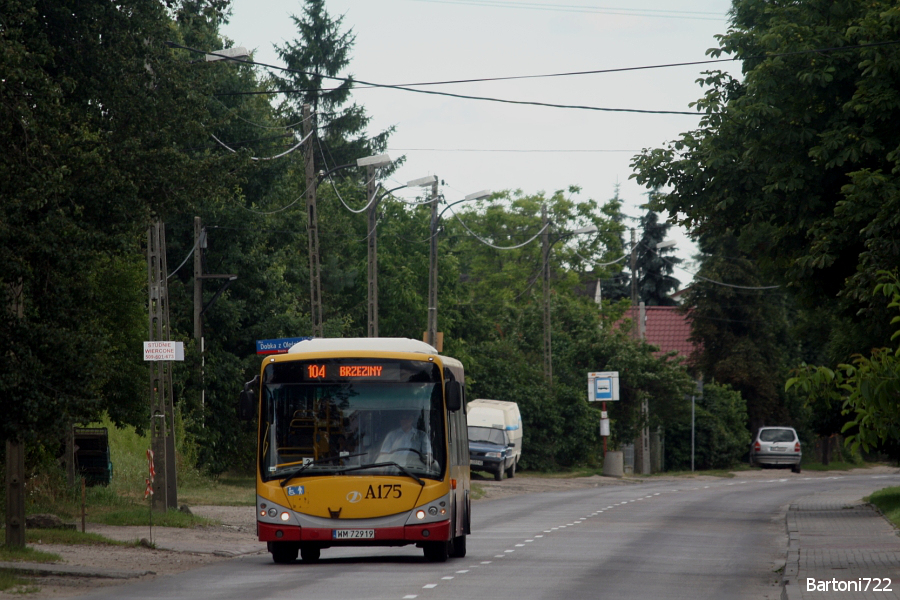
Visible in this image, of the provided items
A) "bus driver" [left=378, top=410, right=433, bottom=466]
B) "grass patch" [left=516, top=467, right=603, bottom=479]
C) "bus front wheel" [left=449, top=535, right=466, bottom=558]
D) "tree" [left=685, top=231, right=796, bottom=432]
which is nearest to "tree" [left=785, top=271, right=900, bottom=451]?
"bus driver" [left=378, top=410, right=433, bottom=466]

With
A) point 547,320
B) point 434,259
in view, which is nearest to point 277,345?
point 434,259

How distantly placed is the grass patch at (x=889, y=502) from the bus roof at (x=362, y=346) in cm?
1180

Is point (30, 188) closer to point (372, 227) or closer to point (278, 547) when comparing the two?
point (278, 547)

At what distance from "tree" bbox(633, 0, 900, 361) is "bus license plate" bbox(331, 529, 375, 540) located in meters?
7.16

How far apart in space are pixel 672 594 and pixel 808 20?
12.6 m

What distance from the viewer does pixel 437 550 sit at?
1744cm

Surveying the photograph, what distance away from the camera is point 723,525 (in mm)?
26172

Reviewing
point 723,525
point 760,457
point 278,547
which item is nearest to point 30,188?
point 278,547

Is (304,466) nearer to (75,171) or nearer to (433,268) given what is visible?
(75,171)

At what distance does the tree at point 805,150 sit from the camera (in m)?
20.2

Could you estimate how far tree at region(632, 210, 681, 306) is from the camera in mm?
94000

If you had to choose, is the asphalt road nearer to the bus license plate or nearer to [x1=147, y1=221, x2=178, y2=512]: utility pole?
the bus license plate

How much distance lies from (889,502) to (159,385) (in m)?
17.1
